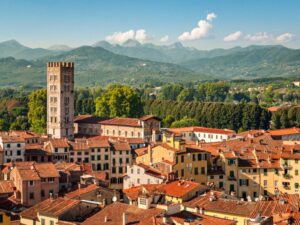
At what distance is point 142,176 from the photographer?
6769 cm

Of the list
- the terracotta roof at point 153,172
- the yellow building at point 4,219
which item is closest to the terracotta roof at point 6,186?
the terracotta roof at point 153,172

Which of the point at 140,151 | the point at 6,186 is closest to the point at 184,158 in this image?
the point at 140,151

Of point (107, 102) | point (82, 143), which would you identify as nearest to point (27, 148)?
point (82, 143)

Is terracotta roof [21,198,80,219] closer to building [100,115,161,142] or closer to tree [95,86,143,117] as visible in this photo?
building [100,115,161,142]

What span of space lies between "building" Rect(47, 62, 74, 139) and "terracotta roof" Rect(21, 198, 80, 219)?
2309 inches

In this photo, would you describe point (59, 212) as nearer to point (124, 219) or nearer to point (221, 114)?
point (124, 219)

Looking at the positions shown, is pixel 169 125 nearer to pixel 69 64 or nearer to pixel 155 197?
pixel 69 64

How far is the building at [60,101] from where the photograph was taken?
111562 millimetres

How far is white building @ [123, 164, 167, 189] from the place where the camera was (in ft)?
217

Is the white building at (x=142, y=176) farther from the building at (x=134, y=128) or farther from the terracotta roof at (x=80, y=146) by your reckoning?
the building at (x=134, y=128)

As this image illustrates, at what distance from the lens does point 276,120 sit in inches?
5399

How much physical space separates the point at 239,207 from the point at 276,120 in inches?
3481

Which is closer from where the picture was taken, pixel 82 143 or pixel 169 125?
pixel 82 143

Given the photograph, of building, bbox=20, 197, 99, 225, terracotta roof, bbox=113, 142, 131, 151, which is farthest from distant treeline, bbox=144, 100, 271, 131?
building, bbox=20, 197, 99, 225
